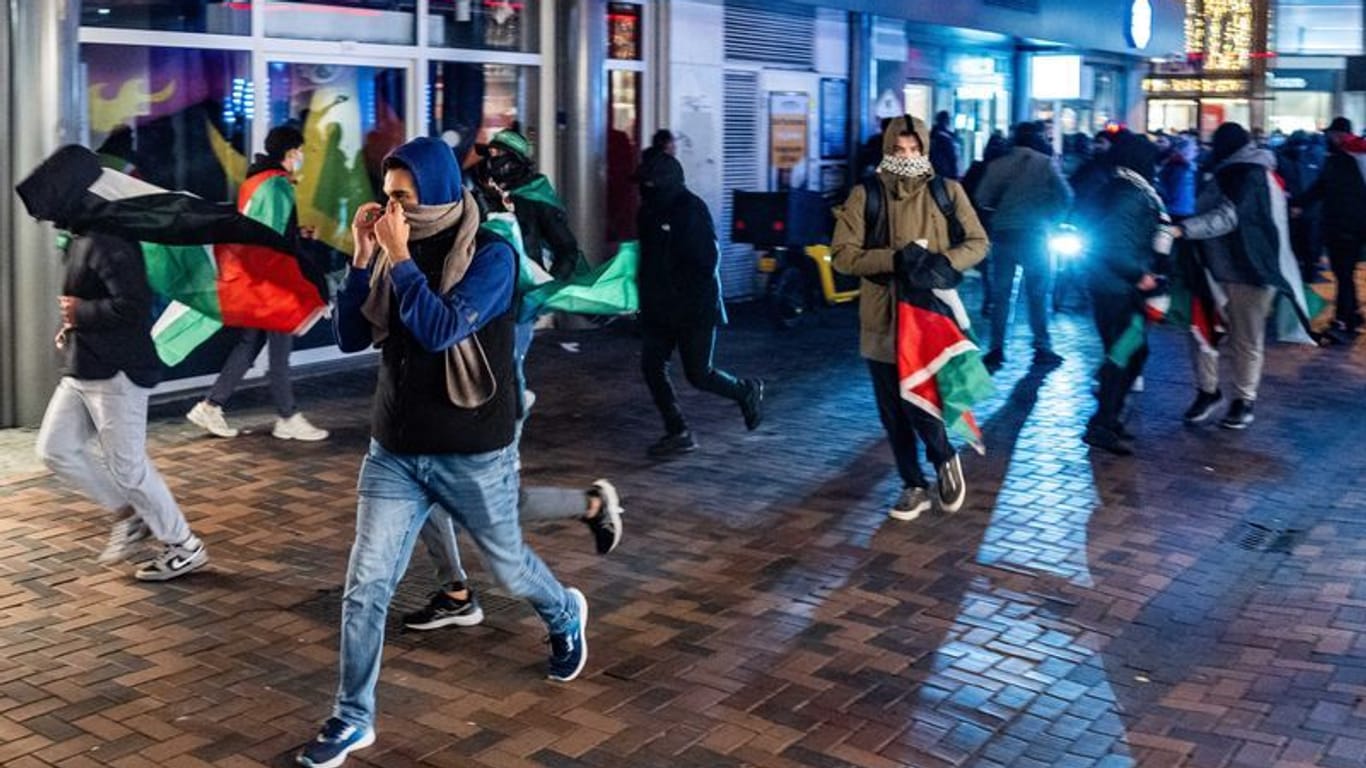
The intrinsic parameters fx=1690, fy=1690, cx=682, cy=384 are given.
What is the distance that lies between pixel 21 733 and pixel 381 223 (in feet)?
6.51

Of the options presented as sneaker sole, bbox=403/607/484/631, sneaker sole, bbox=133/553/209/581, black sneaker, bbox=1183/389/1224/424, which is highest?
black sneaker, bbox=1183/389/1224/424

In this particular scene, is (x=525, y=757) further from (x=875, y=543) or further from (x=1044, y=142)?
(x=1044, y=142)

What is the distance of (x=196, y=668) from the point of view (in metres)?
5.83

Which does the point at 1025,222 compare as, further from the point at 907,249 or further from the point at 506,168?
the point at 506,168

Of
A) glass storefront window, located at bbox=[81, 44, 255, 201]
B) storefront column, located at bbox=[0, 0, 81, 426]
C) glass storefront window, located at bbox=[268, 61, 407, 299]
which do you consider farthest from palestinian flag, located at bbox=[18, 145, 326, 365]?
glass storefront window, located at bbox=[268, 61, 407, 299]

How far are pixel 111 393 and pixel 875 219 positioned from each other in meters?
3.40

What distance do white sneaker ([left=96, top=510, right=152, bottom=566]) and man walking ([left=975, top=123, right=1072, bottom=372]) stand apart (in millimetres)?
7298

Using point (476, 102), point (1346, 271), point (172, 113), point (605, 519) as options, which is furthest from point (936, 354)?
point (1346, 271)

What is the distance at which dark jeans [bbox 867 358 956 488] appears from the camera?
25.9ft

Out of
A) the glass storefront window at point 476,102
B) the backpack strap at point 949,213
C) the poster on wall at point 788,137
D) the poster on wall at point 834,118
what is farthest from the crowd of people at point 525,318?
the poster on wall at point 834,118

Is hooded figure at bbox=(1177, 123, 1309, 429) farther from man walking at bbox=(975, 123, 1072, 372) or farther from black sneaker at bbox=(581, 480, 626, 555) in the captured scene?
black sneaker at bbox=(581, 480, 626, 555)

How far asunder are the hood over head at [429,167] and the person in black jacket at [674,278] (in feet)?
13.4

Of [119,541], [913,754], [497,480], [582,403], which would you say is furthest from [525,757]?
[582,403]

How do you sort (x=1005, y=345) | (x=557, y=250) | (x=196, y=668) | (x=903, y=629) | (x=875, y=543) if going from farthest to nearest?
(x=1005, y=345) < (x=557, y=250) < (x=875, y=543) < (x=903, y=629) < (x=196, y=668)
